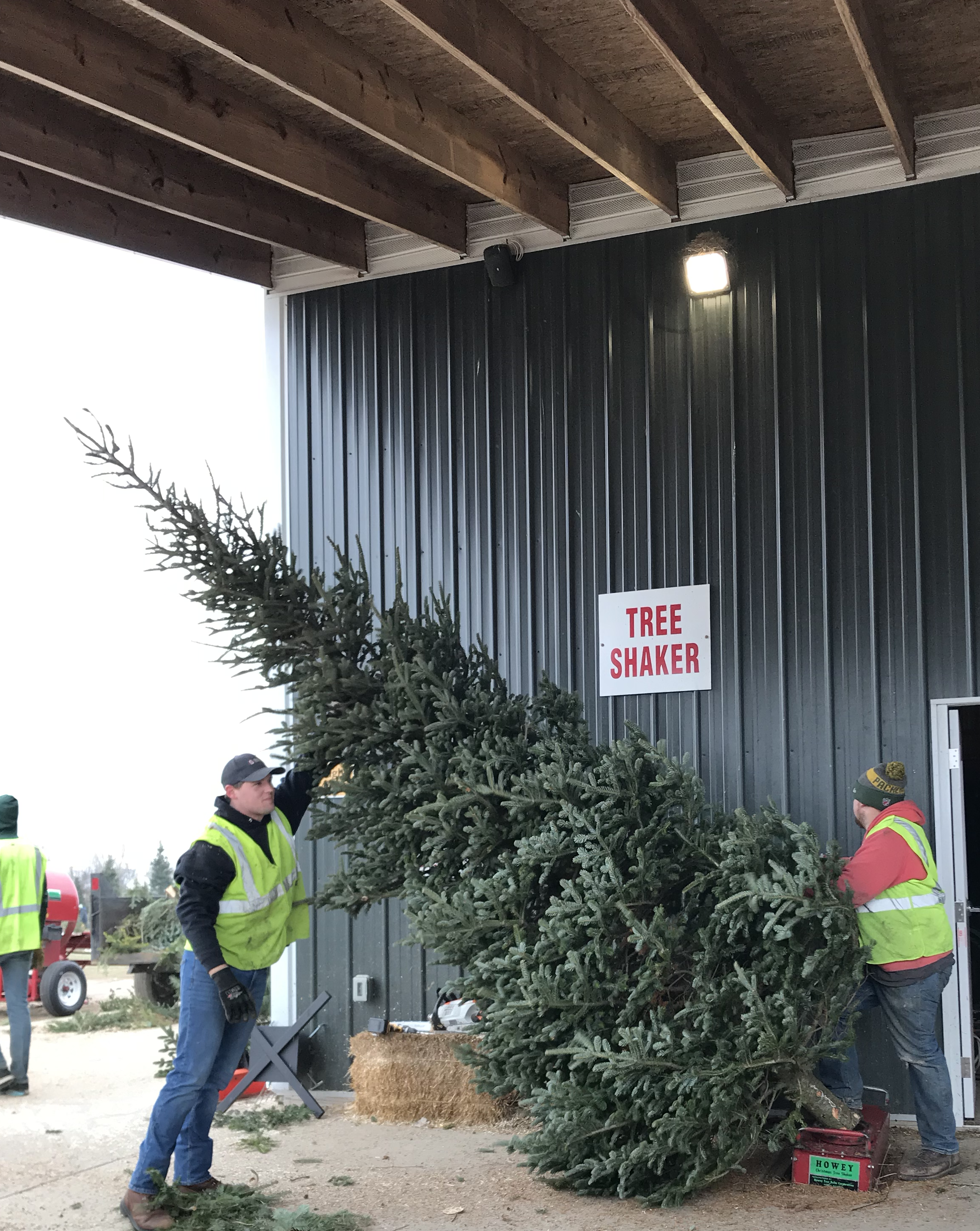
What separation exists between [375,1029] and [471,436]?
13.3 ft

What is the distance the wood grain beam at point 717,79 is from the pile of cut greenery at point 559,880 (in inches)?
122

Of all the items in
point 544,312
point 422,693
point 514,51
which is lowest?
point 422,693

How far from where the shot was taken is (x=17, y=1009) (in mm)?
8680

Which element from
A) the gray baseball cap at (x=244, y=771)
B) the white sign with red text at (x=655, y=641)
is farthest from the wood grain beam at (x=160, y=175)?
the gray baseball cap at (x=244, y=771)

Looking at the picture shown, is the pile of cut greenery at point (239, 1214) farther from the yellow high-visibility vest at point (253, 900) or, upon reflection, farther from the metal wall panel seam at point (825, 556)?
the metal wall panel seam at point (825, 556)

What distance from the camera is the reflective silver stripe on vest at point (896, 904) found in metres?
6.15

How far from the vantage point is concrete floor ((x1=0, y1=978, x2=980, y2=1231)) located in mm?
5590

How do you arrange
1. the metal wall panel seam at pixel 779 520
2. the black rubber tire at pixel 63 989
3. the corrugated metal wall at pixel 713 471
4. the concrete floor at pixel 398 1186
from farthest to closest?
the black rubber tire at pixel 63 989
the metal wall panel seam at pixel 779 520
the corrugated metal wall at pixel 713 471
the concrete floor at pixel 398 1186

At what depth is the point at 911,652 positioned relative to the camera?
7.61 metres

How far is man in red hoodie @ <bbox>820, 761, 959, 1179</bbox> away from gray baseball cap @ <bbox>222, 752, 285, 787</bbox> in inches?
111

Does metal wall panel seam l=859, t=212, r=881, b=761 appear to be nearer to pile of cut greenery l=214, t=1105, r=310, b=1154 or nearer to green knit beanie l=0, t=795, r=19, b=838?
pile of cut greenery l=214, t=1105, r=310, b=1154

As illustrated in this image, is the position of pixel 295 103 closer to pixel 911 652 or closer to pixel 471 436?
pixel 471 436

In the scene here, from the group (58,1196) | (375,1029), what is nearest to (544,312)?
(375,1029)

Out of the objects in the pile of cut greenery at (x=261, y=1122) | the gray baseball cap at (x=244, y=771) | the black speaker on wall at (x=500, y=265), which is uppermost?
the black speaker on wall at (x=500, y=265)
